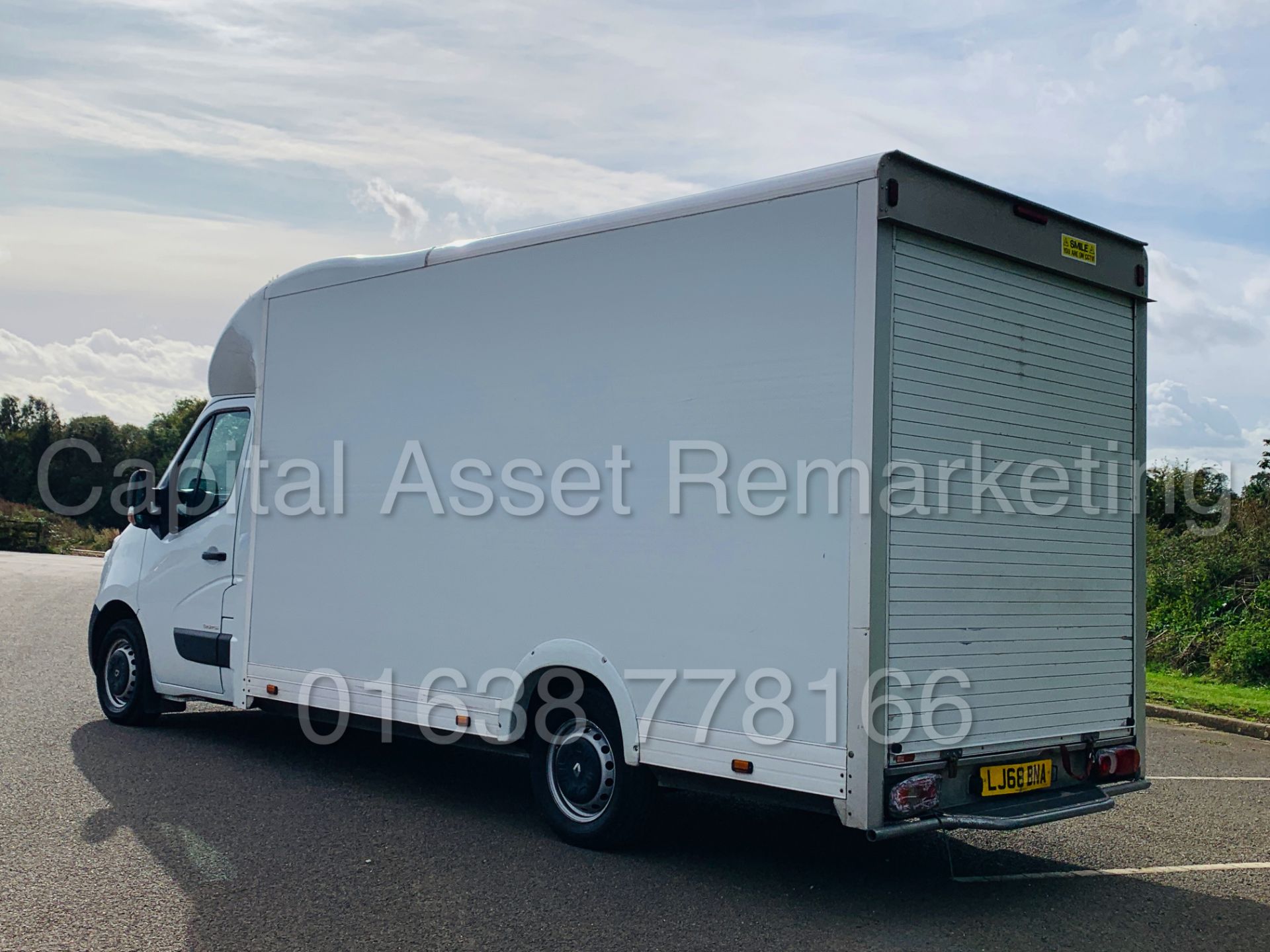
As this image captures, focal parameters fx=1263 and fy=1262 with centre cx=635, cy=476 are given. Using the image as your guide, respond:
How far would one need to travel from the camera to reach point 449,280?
713cm

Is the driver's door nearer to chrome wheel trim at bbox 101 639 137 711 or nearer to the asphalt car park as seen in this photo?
chrome wheel trim at bbox 101 639 137 711

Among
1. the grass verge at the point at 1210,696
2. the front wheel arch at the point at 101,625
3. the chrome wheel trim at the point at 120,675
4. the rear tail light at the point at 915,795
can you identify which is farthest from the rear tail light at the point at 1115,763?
the front wheel arch at the point at 101,625

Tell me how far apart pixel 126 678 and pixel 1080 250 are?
24.0 ft

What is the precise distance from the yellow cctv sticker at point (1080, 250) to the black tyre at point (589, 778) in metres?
3.22

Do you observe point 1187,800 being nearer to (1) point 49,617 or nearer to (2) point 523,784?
(2) point 523,784

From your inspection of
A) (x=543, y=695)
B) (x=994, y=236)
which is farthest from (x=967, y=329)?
(x=543, y=695)

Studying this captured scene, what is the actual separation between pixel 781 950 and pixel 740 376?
8.05 ft

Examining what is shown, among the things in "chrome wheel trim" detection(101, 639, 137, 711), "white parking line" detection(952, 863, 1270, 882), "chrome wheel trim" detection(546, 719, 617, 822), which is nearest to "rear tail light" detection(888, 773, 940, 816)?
"white parking line" detection(952, 863, 1270, 882)

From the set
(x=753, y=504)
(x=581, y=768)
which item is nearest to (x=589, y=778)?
(x=581, y=768)

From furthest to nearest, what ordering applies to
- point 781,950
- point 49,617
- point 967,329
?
1. point 49,617
2. point 967,329
3. point 781,950

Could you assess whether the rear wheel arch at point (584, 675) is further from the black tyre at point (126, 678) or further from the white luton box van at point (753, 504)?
the black tyre at point (126, 678)

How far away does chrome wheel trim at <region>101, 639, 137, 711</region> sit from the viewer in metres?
9.43

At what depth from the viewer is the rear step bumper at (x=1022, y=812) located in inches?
209

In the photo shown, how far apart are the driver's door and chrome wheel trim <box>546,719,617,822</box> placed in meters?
3.00
